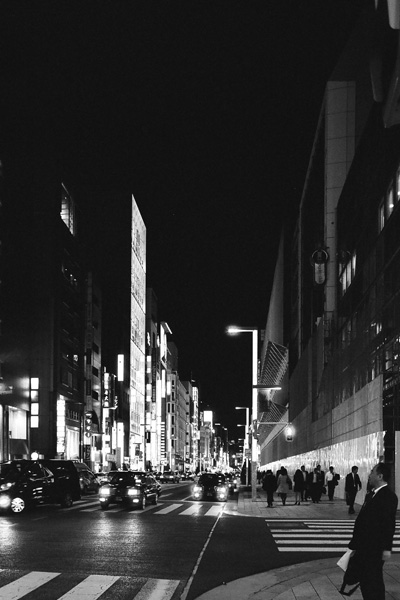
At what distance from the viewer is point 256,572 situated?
45.2 feet

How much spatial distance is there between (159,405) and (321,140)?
4026 inches

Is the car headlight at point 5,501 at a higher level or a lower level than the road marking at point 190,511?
higher

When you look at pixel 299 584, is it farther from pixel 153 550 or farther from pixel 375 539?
pixel 153 550

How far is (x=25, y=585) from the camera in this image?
1203cm

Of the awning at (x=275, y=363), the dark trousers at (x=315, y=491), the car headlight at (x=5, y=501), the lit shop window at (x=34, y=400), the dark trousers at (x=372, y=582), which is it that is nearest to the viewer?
the dark trousers at (x=372, y=582)

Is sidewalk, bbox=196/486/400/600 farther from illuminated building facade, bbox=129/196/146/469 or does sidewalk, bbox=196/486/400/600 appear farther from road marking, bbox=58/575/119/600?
illuminated building facade, bbox=129/196/146/469

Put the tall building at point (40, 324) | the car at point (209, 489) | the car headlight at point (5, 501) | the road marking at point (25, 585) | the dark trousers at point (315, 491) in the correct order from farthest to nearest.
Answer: the tall building at point (40, 324)
the car at point (209, 489)
the dark trousers at point (315, 491)
the car headlight at point (5, 501)
the road marking at point (25, 585)

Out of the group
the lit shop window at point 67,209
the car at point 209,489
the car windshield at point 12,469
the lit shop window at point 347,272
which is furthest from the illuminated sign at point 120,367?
the car windshield at point 12,469

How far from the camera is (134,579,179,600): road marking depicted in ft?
36.9

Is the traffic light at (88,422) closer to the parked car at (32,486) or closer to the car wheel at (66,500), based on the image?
the parked car at (32,486)

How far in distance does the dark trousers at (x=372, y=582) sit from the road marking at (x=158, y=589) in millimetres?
3514

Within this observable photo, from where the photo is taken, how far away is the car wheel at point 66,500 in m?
33.7

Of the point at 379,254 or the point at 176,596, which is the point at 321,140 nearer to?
the point at 379,254

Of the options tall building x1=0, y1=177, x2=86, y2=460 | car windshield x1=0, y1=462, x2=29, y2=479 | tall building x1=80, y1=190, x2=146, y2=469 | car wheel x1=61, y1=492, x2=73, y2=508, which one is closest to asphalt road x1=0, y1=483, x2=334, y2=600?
car windshield x1=0, y1=462, x2=29, y2=479
